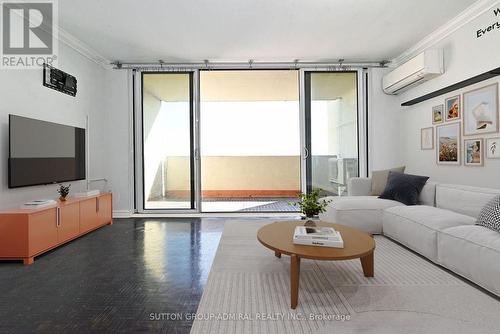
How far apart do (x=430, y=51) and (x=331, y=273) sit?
10.9 feet

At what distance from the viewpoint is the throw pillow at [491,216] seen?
6.90 feet

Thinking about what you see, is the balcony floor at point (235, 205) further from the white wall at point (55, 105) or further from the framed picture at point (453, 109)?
the framed picture at point (453, 109)

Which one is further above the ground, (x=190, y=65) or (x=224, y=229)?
(x=190, y=65)

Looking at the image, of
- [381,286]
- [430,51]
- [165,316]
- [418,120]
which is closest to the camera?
[165,316]

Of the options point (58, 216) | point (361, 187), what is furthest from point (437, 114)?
point (58, 216)

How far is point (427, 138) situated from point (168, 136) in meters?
4.30

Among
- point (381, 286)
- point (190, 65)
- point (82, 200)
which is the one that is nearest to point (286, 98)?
point (190, 65)

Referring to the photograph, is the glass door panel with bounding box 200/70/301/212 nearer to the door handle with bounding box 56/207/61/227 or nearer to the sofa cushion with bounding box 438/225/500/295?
the door handle with bounding box 56/207/61/227

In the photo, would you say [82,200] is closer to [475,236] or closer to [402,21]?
[475,236]

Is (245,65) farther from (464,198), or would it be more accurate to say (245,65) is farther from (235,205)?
(464,198)

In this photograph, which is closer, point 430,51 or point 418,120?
point 430,51

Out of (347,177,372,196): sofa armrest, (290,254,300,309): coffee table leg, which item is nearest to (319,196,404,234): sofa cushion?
(347,177,372,196): sofa armrest

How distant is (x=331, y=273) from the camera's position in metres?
2.25

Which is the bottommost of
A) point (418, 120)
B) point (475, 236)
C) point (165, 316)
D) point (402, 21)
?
point (165, 316)
